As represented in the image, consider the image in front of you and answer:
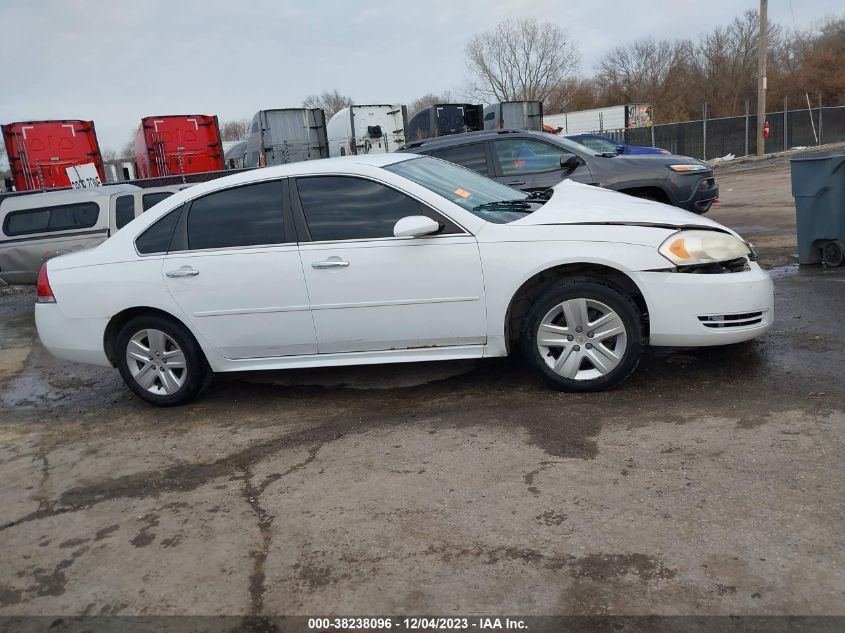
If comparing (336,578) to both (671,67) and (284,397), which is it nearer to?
(284,397)

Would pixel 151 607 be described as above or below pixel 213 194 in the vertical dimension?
below

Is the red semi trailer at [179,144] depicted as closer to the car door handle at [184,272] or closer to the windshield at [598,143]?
the windshield at [598,143]

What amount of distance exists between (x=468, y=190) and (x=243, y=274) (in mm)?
1687

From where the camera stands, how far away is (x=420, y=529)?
312cm

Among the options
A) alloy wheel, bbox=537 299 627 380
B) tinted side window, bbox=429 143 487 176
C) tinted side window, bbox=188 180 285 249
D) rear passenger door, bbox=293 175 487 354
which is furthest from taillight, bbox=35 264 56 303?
tinted side window, bbox=429 143 487 176

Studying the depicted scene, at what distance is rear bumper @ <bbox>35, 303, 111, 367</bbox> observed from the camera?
521cm

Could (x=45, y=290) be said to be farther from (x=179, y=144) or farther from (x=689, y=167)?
(x=179, y=144)

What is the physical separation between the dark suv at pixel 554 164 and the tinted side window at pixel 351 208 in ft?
13.5

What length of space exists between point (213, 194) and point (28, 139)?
15.5 m

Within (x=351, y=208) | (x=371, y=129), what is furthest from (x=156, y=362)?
(x=371, y=129)

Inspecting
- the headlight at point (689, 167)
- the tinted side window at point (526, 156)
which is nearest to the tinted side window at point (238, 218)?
the tinted side window at point (526, 156)

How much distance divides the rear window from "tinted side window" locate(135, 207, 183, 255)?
6.13m

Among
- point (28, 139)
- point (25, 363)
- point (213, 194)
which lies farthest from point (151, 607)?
Result: point (28, 139)

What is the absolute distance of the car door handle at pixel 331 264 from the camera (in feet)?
15.2
